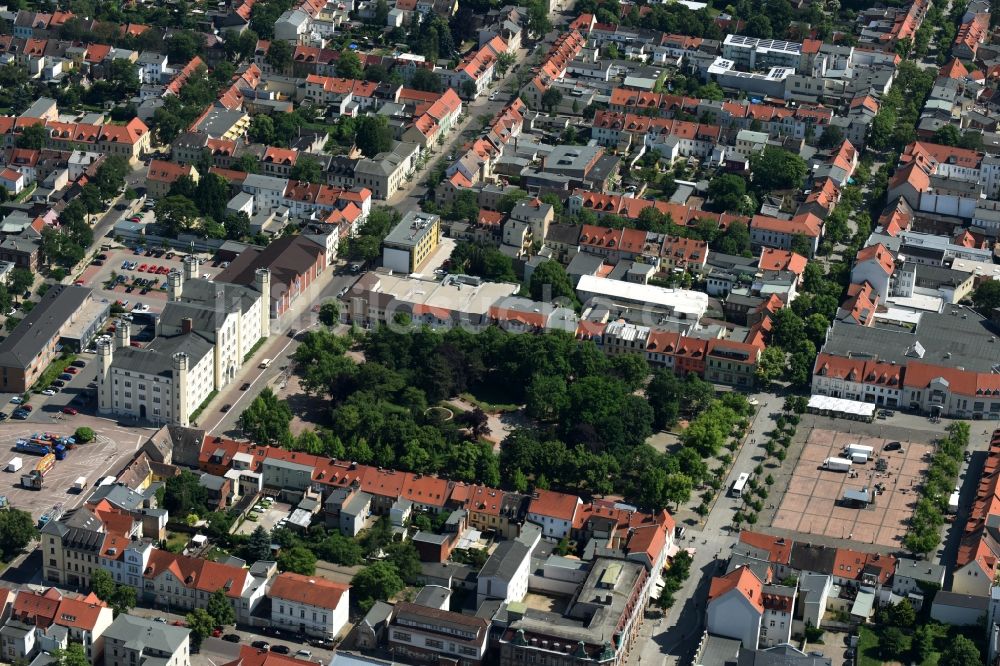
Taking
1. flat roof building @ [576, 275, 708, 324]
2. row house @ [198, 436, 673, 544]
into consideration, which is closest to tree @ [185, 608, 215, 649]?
row house @ [198, 436, 673, 544]

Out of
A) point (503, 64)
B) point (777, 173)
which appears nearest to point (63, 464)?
point (777, 173)

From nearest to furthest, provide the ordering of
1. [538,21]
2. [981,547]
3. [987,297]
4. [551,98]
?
1. [981,547]
2. [987,297]
3. [551,98]
4. [538,21]

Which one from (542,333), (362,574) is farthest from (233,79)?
(362,574)

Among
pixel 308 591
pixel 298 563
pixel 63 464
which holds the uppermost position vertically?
pixel 308 591

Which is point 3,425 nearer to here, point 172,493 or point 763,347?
point 172,493

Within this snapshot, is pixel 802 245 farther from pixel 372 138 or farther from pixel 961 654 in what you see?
pixel 961 654

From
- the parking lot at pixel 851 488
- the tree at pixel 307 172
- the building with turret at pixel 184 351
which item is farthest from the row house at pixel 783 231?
the building with turret at pixel 184 351

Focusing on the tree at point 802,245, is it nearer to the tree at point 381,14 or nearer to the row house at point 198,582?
the row house at point 198,582
